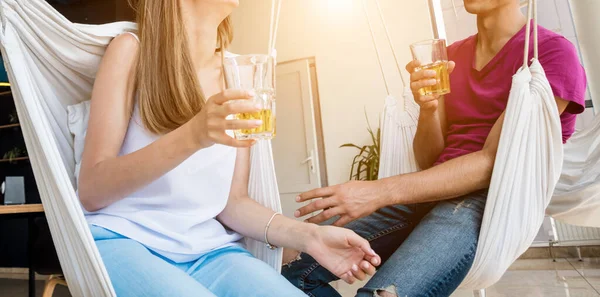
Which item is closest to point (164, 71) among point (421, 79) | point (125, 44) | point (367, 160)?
point (125, 44)

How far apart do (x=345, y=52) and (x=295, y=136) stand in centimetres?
100

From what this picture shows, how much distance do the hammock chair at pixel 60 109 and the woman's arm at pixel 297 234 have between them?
35 mm

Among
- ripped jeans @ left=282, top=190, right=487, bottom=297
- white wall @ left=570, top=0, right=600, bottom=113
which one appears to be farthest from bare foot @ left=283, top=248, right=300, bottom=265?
white wall @ left=570, top=0, right=600, bottom=113

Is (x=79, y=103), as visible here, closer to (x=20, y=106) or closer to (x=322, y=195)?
(x=20, y=106)

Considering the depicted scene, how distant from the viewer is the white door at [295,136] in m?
4.66

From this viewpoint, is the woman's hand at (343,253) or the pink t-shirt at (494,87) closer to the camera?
the woman's hand at (343,253)

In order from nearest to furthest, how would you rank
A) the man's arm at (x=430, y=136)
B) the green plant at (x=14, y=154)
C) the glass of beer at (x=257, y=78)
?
the glass of beer at (x=257, y=78) → the man's arm at (x=430, y=136) → the green plant at (x=14, y=154)

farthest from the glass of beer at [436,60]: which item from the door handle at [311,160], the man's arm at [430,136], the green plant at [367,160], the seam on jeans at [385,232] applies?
the door handle at [311,160]

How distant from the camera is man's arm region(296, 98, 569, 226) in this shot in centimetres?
101

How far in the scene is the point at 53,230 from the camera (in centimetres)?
77

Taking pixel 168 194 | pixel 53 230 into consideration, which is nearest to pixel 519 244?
pixel 168 194

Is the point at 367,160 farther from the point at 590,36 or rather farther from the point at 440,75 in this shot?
the point at 440,75

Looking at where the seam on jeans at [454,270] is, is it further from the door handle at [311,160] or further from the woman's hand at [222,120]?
the door handle at [311,160]

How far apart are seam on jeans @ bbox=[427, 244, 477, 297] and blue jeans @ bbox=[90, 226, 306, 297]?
270mm
